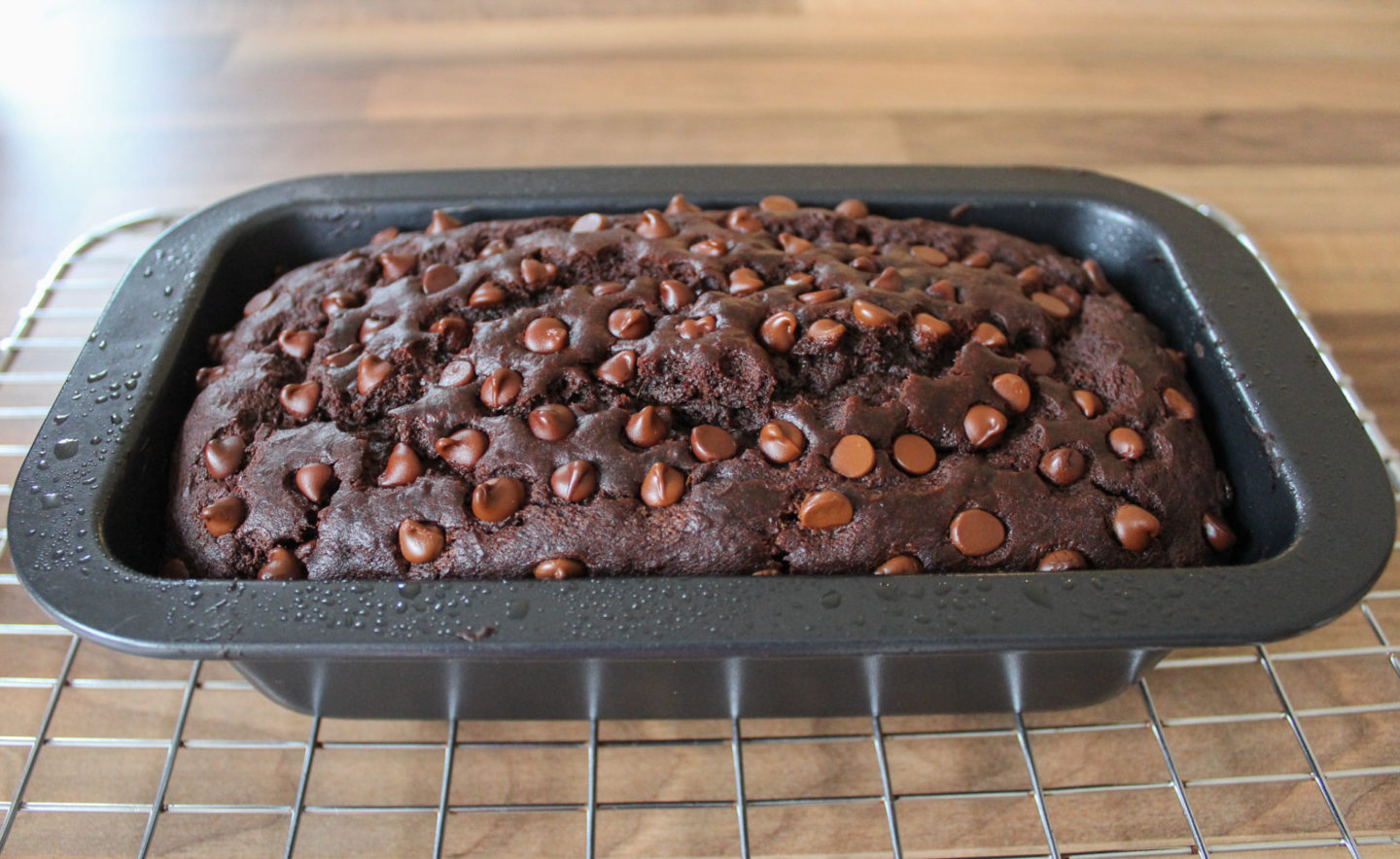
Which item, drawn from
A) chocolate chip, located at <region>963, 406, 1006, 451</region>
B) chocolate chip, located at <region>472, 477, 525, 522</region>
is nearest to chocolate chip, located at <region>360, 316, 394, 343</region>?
chocolate chip, located at <region>472, 477, 525, 522</region>

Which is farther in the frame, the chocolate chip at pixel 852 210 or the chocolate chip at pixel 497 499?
the chocolate chip at pixel 852 210

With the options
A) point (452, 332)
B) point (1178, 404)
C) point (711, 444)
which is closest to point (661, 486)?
point (711, 444)

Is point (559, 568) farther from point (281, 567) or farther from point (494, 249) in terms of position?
point (494, 249)

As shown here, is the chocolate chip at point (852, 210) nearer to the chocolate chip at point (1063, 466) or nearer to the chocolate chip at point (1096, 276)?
the chocolate chip at point (1096, 276)

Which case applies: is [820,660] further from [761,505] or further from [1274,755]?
[1274,755]

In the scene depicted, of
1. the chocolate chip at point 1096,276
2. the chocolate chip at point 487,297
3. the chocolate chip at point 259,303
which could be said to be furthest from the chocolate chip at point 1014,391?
the chocolate chip at point 259,303

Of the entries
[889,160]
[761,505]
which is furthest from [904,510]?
[889,160]
